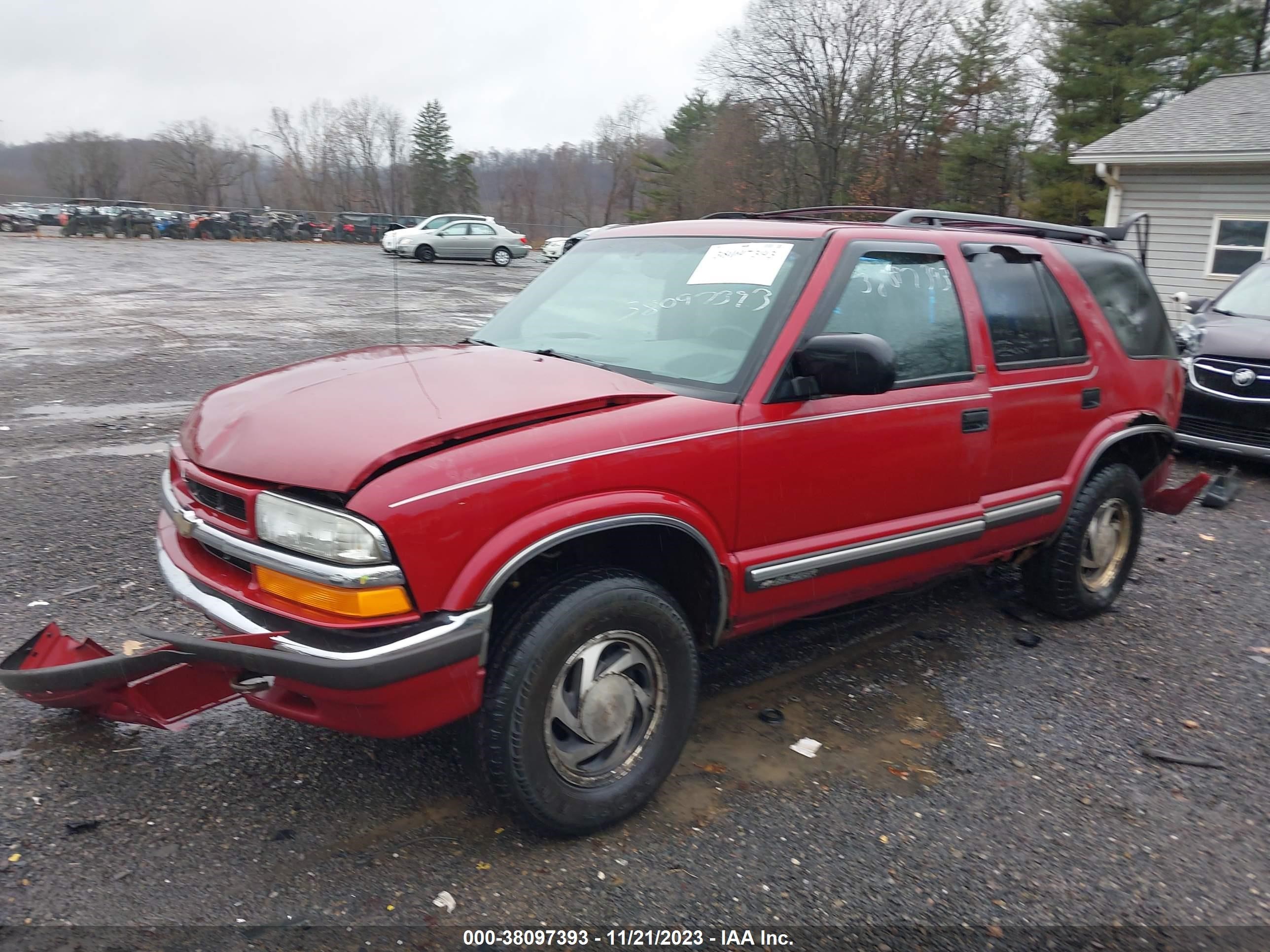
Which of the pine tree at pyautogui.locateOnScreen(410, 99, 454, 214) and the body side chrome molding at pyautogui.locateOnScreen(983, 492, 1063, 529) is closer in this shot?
the body side chrome molding at pyautogui.locateOnScreen(983, 492, 1063, 529)

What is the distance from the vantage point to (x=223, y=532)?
110 inches

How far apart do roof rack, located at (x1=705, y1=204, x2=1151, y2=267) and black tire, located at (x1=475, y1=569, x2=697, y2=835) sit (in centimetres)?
216

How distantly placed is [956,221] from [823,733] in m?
2.63

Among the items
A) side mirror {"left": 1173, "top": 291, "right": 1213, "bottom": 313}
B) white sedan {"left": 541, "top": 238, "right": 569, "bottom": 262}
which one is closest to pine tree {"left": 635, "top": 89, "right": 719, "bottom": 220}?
white sedan {"left": 541, "top": 238, "right": 569, "bottom": 262}

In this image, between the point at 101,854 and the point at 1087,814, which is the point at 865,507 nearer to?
the point at 1087,814

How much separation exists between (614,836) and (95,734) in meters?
1.93

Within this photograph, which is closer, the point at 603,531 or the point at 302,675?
the point at 302,675

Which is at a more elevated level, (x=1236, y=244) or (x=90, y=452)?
(x=1236, y=244)

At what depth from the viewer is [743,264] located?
3652 millimetres

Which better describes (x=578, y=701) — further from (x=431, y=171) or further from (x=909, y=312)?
(x=431, y=171)

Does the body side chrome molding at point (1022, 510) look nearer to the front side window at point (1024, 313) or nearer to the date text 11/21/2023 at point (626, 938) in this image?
the front side window at point (1024, 313)

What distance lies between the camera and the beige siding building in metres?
16.1

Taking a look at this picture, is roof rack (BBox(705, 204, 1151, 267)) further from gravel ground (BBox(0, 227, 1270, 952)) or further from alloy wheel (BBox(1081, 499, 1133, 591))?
gravel ground (BBox(0, 227, 1270, 952))

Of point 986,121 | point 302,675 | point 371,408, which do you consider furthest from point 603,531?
point 986,121
